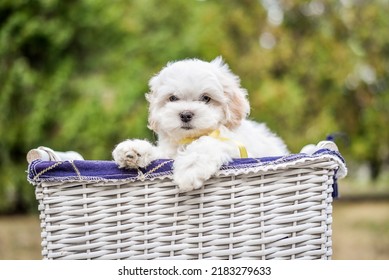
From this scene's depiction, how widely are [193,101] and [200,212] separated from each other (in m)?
0.60

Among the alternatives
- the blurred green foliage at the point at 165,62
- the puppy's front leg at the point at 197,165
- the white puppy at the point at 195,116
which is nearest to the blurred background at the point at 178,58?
the blurred green foliage at the point at 165,62

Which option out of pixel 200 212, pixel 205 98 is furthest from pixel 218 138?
pixel 200 212

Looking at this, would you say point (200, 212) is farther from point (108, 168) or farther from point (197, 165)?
point (108, 168)

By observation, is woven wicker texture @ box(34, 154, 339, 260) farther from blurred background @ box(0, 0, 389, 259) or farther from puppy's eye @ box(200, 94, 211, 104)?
blurred background @ box(0, 0, 389, 259)

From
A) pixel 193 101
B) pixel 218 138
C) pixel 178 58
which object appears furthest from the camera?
pixel 178 58

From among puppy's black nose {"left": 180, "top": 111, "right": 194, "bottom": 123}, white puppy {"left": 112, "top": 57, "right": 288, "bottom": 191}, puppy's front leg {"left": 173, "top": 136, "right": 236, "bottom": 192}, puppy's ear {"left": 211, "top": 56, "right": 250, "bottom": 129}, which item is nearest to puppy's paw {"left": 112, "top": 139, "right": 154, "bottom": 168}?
white puppy {"left": 112, "top": 57, "right": 288, "bottom": 191}

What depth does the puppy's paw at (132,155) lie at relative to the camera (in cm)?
227

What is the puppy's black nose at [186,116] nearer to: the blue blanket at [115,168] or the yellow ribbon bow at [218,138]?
the yellow ribbon bow at [218,138]

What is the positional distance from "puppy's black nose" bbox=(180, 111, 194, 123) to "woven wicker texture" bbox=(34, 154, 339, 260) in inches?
15.2

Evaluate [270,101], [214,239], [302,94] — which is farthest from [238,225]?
[302,94]

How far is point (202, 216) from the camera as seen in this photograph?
2279 millimetres

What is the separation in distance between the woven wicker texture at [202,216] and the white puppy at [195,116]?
0.14 m

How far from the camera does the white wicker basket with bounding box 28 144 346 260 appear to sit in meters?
2.27

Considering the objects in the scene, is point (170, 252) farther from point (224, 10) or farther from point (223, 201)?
point (224, 10)
